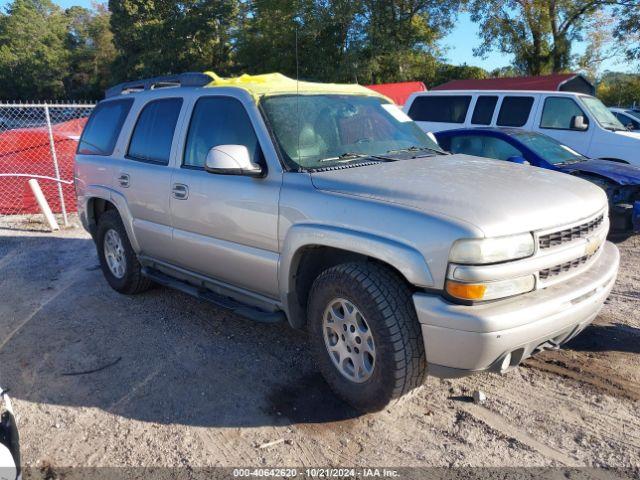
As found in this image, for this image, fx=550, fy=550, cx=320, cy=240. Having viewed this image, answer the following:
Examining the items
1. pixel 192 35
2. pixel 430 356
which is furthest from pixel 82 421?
pixel 192 35

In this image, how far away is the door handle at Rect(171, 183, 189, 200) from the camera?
13.8 feet

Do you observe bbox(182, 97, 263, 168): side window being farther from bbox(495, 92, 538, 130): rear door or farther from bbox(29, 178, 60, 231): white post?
bbox(495, 92, 538, 130): rear door

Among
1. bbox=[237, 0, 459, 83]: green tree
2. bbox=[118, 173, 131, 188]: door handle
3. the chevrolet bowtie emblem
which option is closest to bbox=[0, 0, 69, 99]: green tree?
bbox=[237, 0, 459, 83]: green tree

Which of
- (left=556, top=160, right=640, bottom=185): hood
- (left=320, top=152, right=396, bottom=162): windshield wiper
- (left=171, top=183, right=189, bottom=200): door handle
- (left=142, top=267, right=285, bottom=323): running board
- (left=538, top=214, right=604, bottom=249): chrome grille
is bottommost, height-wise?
(left=142, top=267, right=285, bottom=323): running board

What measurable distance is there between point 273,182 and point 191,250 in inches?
44.9

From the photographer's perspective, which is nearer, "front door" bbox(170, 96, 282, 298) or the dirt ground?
the dirt ground

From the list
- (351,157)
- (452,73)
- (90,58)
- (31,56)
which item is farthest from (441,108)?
(90,58)

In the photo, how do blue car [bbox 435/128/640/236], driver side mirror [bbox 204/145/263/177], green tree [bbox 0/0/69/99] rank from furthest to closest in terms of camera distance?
1. green tree [bbox 0/0/69/99]
2. blue car [bbox 435/128/640/236]
3. driver side mirror [bbox 204/145/263/177]

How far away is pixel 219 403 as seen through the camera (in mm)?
3488

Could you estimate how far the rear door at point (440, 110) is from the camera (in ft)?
35.1

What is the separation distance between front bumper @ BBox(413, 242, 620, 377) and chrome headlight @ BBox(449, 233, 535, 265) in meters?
0.23

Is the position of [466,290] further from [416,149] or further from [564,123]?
[564,123]

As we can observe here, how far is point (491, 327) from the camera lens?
8.70ft

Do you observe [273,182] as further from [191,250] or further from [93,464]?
[93,464]
